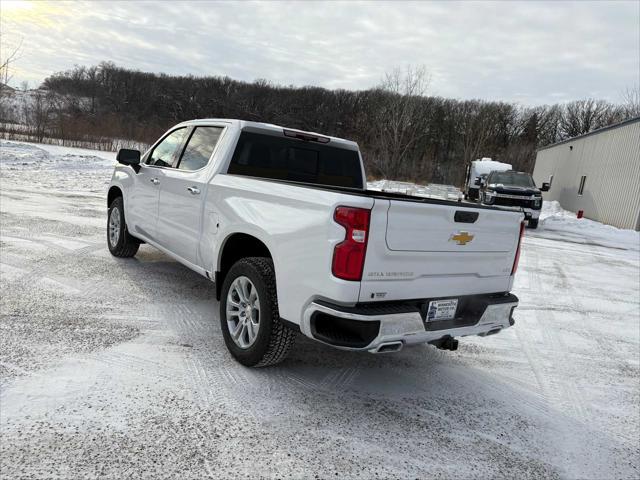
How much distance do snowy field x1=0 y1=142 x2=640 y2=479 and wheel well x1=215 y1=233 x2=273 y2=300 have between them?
0.61 metres

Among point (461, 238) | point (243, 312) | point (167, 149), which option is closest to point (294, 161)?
point (167, 149)

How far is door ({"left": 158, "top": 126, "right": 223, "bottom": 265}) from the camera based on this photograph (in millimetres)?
4391

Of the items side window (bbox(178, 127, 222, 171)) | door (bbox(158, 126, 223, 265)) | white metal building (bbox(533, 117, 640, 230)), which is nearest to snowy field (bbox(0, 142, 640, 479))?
door (bbox(158, 126, 223, 265))

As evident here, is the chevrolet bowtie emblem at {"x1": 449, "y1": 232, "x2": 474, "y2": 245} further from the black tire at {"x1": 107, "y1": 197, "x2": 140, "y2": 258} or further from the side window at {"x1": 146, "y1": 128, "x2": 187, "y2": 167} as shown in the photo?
the black tire at {"x1": 107, "y1": 197, "x2": 140, "y2": 258}

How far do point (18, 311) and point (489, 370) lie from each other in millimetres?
4366

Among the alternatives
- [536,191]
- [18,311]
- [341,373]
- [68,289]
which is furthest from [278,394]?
[536,191]

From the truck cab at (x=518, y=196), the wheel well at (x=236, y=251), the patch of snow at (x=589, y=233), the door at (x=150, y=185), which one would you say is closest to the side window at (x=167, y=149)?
the door at (x=150, y=185)

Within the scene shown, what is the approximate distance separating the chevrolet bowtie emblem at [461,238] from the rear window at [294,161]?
82.5 inches

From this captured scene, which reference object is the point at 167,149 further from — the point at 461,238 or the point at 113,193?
the point at 461,238

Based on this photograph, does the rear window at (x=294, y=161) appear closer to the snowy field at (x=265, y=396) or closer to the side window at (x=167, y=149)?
the side window at (x=167, y=149)

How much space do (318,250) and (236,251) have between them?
1.35 meters

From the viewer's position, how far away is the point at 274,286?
336 centimetres

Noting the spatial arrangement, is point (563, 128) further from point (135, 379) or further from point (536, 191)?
point (135, 379)

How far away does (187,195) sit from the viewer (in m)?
4.55
